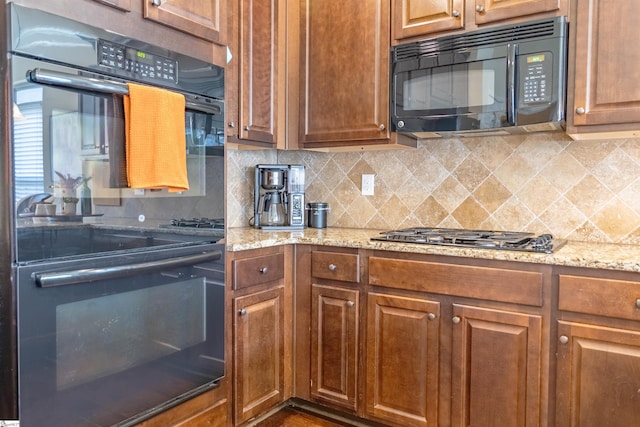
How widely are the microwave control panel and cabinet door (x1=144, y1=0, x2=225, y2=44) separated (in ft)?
4.09

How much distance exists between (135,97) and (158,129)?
0.12m

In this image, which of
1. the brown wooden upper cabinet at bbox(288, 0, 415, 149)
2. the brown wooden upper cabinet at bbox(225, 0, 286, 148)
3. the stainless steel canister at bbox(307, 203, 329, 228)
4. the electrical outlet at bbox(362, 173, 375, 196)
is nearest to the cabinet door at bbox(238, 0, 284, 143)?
the brown wooden upper cabinet at bbox(225, 0, 286, 148)

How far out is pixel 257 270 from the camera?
83.8 inches

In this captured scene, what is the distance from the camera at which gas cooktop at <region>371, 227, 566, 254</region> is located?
1.84 m

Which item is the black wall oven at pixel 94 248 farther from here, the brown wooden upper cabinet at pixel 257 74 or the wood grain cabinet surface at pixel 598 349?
the wood grain cabinet surface at pixel 598 349

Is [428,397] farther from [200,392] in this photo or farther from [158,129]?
[158,129]

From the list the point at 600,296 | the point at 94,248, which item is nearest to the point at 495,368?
the point at 600,296

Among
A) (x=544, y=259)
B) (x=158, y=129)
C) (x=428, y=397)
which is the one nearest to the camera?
(x=158, y=129)

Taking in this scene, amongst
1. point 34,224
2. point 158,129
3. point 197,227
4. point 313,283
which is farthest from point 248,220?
point 34,224

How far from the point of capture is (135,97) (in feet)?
4.96

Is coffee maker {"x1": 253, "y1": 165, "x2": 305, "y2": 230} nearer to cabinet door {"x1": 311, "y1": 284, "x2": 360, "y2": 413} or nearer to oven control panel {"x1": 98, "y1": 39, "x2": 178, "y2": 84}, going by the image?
cabinet door {"x1": 311, "y1": 284, "x2": 360, "y2": 413}

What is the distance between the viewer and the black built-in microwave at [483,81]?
6.23 feet

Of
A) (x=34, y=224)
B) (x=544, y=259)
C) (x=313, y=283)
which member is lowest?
(x=313, y=283)

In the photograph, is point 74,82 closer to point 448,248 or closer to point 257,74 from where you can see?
point 257,74
